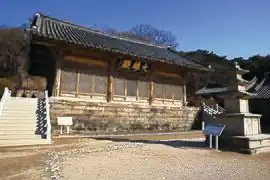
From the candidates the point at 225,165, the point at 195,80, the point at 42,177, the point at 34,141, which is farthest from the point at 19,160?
the point at 195,80

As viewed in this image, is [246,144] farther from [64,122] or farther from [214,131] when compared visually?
[64,122]

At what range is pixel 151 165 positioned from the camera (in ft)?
20.6

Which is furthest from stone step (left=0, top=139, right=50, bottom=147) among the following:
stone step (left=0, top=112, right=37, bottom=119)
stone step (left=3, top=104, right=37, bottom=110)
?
stone step (left=3, top=104, right=37, bottom=110)

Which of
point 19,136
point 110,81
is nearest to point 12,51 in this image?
point 110,81

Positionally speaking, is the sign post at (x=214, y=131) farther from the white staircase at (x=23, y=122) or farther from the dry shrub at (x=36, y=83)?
the dry shrub at (x=36, y=83)

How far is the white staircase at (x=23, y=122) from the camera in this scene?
948 centimetres

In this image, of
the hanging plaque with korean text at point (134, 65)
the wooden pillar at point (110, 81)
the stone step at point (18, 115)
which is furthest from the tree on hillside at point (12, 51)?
the stone step at point (18, 115)

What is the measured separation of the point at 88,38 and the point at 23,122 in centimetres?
852

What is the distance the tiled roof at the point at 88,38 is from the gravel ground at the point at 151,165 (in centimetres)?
837

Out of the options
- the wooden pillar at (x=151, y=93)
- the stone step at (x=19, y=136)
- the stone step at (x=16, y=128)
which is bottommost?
the stone step at (x=19, y=136)

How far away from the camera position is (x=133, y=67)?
58.6 ft

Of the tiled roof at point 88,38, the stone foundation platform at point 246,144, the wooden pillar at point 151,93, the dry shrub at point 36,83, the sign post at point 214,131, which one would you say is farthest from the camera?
the wooden pillar at point 151,93

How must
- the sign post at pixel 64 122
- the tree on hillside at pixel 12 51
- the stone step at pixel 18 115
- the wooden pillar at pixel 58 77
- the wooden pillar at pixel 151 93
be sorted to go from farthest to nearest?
1. the tree on hillside at pixel 12 51
2. the wooden pillar at pixel 151 93
3. the wooden pillar at pixel 58 77
4. the sign post at pixel 64 122
5. the stone step at pixel 18 115

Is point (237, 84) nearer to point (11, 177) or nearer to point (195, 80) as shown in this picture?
point (11, 177)
